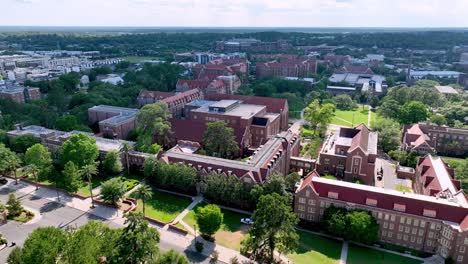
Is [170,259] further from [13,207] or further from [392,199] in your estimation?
[13,207]

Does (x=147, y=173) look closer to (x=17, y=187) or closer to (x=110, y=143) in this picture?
(x=110, y=143)

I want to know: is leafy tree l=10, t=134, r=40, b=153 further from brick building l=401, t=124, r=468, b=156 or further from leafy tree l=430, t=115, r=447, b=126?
leafy tree l=430, t=115, r=447, b=126

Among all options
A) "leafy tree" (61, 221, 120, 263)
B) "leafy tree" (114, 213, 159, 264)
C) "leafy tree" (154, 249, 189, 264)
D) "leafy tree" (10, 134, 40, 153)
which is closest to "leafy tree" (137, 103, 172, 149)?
"leafy tree" (10, 134, 40, 153)

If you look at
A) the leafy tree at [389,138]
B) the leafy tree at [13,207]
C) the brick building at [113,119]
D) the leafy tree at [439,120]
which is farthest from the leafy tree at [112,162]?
the leafy tree at [439,120]

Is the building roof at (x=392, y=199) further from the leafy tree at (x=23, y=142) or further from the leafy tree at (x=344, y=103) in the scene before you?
the leafy tree at (x=344, y=103)

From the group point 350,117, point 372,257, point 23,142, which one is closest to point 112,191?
point 23,142

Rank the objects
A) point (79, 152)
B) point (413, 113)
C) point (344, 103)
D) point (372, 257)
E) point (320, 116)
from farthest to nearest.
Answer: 1. point (344, 103)
2. point (413, 113)
3. point (320, 116)
4. point (79, 152)
5. point (372, 257)
